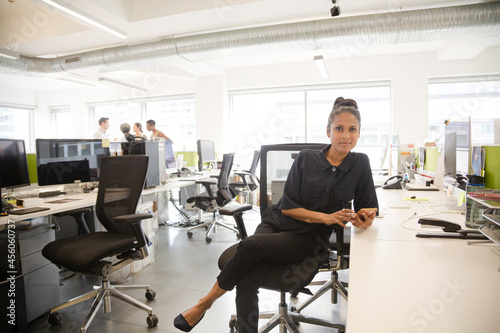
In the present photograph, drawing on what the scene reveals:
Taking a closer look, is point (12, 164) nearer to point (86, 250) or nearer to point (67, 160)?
point (67, 160)

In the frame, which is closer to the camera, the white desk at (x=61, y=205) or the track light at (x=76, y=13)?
the white desk at (x=61, y=205)

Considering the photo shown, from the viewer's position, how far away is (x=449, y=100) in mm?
6051

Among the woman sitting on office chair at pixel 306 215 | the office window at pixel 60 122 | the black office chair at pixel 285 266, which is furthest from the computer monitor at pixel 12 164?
the office window at pixel 60 122

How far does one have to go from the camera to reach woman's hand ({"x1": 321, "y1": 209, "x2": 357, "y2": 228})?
144 cm

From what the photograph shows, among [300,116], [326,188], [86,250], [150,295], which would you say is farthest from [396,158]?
Result: [86,250]

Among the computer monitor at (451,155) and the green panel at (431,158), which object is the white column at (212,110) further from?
the computer monitor at (451,155)

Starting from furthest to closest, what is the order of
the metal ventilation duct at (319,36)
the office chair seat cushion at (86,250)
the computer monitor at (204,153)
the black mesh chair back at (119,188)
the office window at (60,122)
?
1. the office window at (60,122)
2. the computer monitor at (204,153)
3. the metal ventilation duct at (319,36)
4. the black mesh chair back at (119,188)
5. the office chair seat cushion at (86,250)

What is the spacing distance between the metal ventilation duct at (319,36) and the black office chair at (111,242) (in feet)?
9.44

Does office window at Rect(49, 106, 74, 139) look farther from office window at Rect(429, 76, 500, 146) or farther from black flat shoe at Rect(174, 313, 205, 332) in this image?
office window at Rect(429, 76, 500, 146)

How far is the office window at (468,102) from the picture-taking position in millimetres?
5809

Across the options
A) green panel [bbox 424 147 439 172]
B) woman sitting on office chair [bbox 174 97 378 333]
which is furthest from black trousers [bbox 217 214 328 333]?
green panel [bbox 424 147 439 172]

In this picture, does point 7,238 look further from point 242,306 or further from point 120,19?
point 120,19

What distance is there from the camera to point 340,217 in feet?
4.81

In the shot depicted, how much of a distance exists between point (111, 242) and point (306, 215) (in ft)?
4.28
